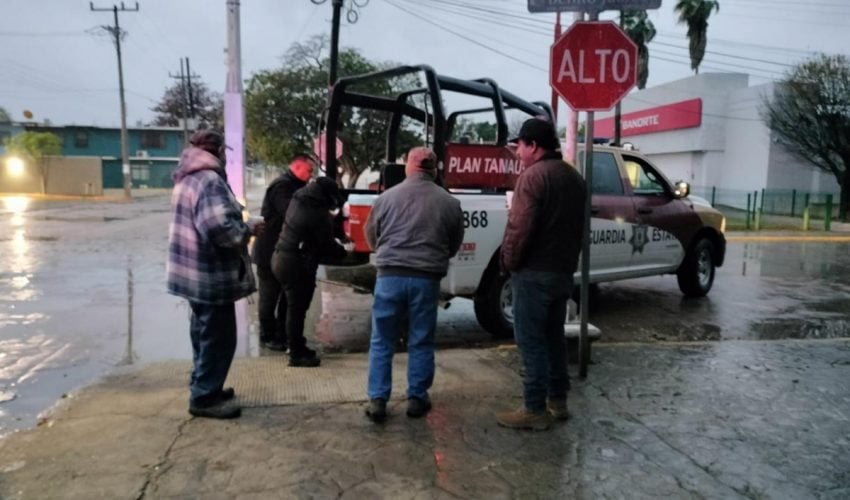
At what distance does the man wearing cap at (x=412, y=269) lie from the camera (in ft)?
13.8

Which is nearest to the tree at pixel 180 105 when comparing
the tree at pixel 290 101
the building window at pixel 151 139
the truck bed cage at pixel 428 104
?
the building window at pixel 151 139

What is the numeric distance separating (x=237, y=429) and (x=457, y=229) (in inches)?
72.3

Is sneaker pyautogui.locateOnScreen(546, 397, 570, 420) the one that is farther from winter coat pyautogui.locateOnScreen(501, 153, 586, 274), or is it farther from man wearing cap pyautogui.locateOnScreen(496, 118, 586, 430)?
winter coat pyautogui.locateOnScreen(501, 153, 586, 274)

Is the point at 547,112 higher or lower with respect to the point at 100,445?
higher

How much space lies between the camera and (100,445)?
12.6 feet

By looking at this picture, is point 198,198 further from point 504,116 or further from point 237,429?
point 504,116

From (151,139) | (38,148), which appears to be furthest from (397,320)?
(151,139)

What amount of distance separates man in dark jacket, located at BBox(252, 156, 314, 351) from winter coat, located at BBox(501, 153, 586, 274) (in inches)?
109

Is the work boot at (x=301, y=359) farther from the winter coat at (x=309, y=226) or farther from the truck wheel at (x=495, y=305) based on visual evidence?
the truck wheel at (x=495, y=305)

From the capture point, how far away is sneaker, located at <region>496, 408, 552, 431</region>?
4168 millimetres

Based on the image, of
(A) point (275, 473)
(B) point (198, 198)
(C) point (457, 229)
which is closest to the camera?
(A) point (275, 473)

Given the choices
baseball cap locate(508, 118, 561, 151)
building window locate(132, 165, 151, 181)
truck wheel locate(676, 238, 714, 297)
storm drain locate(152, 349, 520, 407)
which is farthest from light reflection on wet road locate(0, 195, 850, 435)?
building window locate(132, 165, 151, 181)

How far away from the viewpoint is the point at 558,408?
4.36m

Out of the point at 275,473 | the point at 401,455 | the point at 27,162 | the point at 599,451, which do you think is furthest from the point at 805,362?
the point at 27,162
